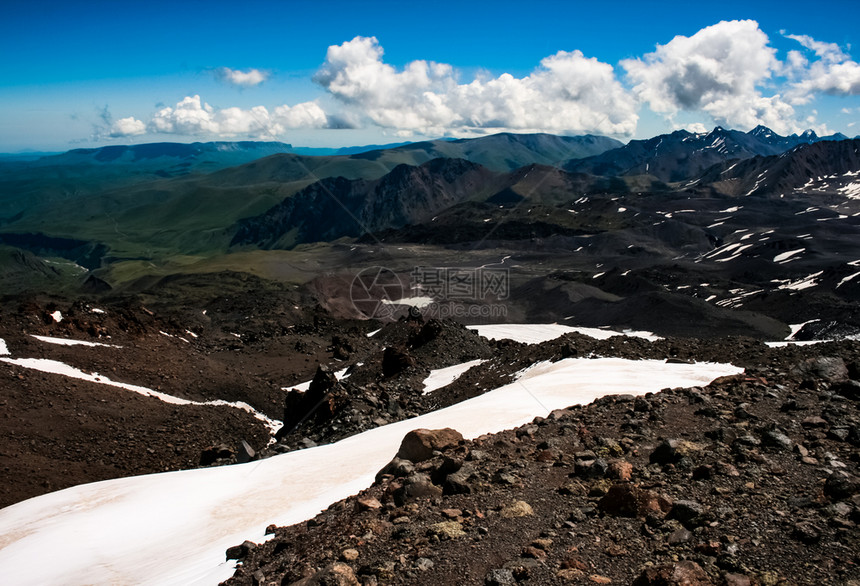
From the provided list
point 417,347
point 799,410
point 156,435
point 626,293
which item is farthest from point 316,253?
point 799,410

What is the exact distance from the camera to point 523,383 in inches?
714

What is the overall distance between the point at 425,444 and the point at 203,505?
5529 mm

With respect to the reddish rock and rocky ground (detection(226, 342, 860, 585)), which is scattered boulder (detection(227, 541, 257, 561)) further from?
the reddish rock

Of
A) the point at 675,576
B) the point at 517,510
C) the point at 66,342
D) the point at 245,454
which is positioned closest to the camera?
the point at 675,576

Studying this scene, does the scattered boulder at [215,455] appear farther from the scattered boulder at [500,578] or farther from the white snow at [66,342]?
the scattered boulder at [500,578]

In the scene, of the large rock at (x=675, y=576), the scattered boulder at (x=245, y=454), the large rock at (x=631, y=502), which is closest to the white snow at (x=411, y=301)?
the scattered boulder at (x=245, y=454)

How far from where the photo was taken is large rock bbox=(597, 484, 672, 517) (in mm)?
6805

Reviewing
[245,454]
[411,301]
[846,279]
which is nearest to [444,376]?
[245,454]

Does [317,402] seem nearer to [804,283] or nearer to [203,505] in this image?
[203,505]

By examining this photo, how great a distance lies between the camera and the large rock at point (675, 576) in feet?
17.6

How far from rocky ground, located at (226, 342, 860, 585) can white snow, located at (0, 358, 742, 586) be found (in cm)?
186

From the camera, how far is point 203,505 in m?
12.2

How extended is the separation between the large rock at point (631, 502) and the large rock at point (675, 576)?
3.93 feet

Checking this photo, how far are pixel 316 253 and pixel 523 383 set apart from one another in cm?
16242
